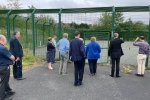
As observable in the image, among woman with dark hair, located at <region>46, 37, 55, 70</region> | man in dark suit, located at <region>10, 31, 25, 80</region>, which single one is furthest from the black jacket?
man in dark suit, located at <region>10, 31, 25, 80</region>

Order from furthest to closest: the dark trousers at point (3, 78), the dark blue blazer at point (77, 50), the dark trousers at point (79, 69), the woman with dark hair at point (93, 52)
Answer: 1. the woman with dark hair at point (93, 52)
2. the dark trousers at point (79, 69)
3. the dark blue blazer at point (77, 50)
4. the dark trousers at point (3, 78)

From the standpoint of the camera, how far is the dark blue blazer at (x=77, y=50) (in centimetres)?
555

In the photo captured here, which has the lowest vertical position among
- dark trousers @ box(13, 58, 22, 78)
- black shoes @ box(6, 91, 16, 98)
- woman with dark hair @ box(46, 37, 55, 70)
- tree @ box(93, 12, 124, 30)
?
black shoes @ box(6, 91, 16, 98)

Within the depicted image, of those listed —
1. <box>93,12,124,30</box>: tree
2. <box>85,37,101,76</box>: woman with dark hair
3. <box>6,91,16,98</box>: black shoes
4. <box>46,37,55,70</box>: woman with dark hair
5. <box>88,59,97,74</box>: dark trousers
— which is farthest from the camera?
<box>93,12,124,30</box>: tree

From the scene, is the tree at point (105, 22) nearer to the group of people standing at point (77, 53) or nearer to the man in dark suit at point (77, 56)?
the group of people standing at point (77, 53)

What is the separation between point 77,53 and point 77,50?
0.34ft

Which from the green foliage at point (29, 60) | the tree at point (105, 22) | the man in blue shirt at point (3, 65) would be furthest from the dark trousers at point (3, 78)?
the tree at point (105, 22)

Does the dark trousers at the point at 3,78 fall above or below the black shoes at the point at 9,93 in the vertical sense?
above

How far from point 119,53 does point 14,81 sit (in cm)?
412

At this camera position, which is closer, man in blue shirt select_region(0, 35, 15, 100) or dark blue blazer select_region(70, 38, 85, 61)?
man in blue shirt select_region(0, 35, 15, 100)

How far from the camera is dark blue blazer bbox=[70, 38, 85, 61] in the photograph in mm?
5551

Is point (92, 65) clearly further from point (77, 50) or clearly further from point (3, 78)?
point (3, 78)

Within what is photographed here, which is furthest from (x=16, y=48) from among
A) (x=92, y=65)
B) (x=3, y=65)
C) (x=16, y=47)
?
(x=92, y=65)

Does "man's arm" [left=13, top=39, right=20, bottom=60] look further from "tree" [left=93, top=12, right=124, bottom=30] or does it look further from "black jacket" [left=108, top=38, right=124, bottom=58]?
"tree" [left=93, top=12, right=124, bottom=30]
